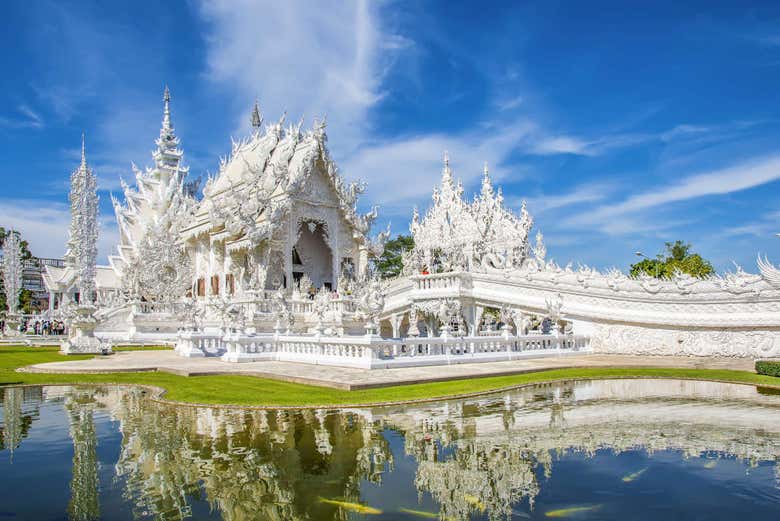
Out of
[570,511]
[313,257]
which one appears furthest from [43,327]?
A: [570,511]

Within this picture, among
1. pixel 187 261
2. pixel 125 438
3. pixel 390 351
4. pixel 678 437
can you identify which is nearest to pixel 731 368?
pixel 390 351

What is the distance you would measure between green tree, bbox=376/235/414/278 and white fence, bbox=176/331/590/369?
93.9 feet

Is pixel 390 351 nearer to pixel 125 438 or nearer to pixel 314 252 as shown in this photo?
pixel 125 438

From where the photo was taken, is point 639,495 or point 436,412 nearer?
point 639,495

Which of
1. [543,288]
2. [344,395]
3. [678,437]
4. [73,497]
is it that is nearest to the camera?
[73,497]

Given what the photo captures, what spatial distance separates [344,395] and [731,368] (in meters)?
9.40

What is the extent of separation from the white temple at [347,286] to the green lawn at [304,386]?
2513 mm

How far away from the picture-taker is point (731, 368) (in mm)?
13258

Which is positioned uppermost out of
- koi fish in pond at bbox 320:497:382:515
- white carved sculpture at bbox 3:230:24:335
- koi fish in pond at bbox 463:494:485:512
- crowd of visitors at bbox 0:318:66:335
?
white carved sculpture at bbox 3:230:24:335

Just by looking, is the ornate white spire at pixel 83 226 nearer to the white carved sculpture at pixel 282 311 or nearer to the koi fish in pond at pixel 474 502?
the white carved sculpture at pixel 282 311

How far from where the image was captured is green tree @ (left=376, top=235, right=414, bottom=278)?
48.0 m

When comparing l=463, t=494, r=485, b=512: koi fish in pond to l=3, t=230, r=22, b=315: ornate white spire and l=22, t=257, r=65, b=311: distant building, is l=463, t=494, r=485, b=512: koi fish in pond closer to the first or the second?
l=3, t=230, r=22, b=315: ornate white spire

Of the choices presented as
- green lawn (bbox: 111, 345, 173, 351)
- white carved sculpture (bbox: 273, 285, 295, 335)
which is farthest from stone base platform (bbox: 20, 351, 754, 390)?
white carved sculpture (bbox: 273, 285, 295, 335)

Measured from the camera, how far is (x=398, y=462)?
17.2 ft
